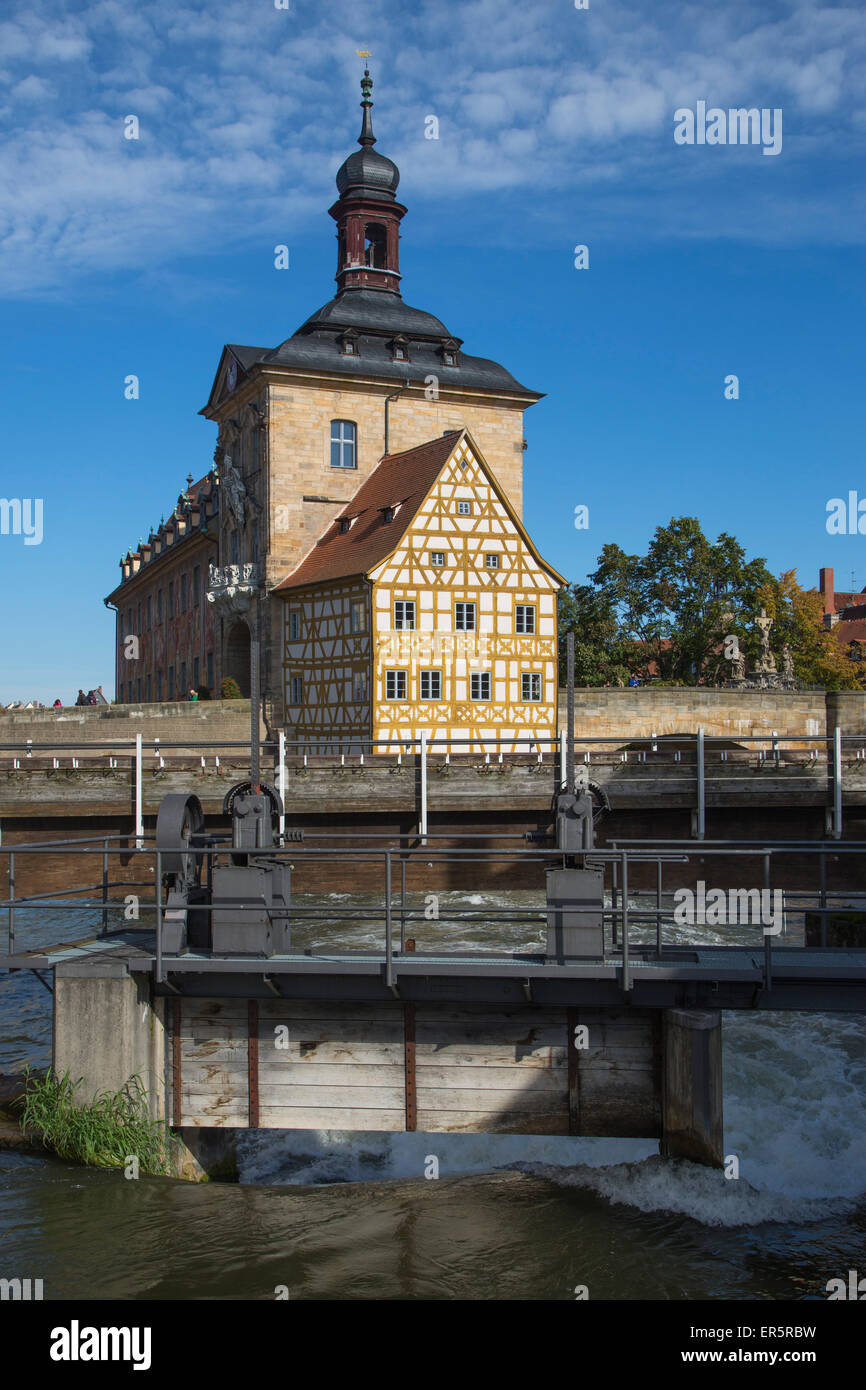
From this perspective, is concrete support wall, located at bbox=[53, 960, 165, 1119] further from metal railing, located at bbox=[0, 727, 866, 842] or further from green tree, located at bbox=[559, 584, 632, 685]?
green tree, located at bbox=[559, 584, 632, 685]

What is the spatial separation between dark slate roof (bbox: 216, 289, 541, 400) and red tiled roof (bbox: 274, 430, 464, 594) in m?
3.46

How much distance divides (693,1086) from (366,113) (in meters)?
50.3

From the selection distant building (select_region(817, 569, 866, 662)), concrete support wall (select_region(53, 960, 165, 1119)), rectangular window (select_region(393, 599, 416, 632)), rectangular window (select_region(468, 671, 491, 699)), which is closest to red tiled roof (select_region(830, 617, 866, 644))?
distant building (select_region(817, 569, 866, 662))

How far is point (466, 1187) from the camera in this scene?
32.2ft

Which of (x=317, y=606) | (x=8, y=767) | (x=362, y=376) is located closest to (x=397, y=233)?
(x=362, y=376)

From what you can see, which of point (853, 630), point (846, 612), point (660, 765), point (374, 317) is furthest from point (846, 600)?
point (660, 765)

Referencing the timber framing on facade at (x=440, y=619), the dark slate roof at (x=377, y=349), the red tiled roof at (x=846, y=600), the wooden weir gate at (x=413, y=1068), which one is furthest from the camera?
the red tiled roof at (x=846, y=600)

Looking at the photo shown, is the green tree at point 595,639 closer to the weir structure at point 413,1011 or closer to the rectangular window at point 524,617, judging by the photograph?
the rectangular window at point 524,617

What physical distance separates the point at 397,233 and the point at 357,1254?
46.2m

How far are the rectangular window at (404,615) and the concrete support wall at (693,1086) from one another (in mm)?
27128

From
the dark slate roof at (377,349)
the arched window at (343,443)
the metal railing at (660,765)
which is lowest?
the metal railing at (660,765)

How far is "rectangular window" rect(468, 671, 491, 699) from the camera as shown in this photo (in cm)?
3650

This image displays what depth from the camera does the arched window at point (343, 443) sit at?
42906 mm

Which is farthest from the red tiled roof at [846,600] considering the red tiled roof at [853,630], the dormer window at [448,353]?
the dormer window at [448,353]
